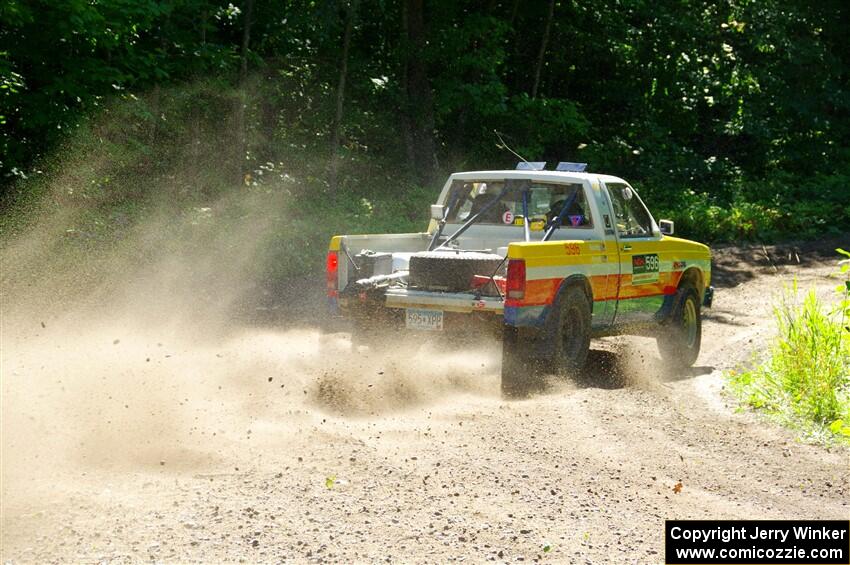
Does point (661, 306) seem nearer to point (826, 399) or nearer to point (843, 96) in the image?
point (826, 399)

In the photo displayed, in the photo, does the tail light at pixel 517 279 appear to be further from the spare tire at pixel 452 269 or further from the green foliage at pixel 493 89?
the green foliage at pixel 493 89

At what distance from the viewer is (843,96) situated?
95.7ft

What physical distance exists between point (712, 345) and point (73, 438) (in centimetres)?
944

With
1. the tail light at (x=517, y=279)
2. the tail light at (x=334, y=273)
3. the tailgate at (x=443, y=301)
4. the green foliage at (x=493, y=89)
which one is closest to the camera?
the tail light at (x=517, y=279)

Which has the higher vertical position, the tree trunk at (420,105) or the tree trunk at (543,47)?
the tree trunk at (543,47)

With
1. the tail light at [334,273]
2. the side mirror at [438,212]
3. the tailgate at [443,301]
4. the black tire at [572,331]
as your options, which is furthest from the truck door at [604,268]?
the tail light at [334,273]

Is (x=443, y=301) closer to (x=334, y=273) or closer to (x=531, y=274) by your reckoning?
(x=531, y=274)

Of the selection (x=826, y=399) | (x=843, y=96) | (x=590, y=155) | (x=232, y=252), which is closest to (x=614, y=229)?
(x=826, y=399)

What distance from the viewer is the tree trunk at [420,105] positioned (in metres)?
24.4

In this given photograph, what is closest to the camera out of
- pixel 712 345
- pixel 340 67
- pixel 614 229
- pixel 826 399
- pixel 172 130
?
pixel 826 399

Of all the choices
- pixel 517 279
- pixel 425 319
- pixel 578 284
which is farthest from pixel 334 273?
pixel 578 284

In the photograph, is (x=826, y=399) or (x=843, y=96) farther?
(x=843, y=96)

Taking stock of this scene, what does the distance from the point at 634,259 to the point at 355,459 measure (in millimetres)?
5275

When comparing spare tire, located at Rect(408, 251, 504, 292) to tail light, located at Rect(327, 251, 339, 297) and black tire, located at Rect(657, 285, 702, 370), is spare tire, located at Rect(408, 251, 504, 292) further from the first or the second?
black tire, located at Rect(657, 285, 702, 370)
